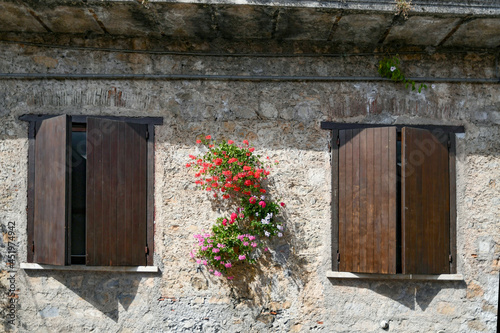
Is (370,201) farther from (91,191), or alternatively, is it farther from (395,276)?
(91,191)

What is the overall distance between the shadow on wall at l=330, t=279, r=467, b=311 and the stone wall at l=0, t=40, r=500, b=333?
11 millimetres

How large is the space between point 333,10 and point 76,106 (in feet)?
9.37

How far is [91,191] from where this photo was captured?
376cm

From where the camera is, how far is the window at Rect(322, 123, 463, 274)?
3.82 meters

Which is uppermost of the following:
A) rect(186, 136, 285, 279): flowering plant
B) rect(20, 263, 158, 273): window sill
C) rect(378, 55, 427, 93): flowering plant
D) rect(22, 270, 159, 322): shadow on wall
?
rect(378, 55, 427, 93): flowering plant

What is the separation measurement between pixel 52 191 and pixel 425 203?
3.93 metres

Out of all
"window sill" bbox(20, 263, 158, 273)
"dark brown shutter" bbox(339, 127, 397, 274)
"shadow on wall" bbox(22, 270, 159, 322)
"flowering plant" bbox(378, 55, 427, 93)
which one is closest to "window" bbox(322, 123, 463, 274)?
"dark brown shutter" bbox(339, 127, 397, 274)

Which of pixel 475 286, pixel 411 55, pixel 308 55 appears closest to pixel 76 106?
pixel 308 55

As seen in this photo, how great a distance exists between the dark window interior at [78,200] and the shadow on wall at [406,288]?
9.06 feet

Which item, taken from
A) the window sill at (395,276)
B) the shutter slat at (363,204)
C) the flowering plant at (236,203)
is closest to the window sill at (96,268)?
the flowering plant at (236,203)

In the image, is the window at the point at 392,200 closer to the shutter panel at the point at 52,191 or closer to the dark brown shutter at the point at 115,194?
the dark brown shutter at the point at 115,194

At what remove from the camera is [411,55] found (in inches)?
161

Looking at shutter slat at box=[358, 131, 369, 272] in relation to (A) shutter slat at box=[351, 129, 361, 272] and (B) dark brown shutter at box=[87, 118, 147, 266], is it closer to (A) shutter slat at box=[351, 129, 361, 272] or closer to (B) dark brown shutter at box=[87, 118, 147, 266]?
(A) shutter slat at box=[351, 129, 361, 272]

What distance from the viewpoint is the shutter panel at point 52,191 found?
3693 millimetres
